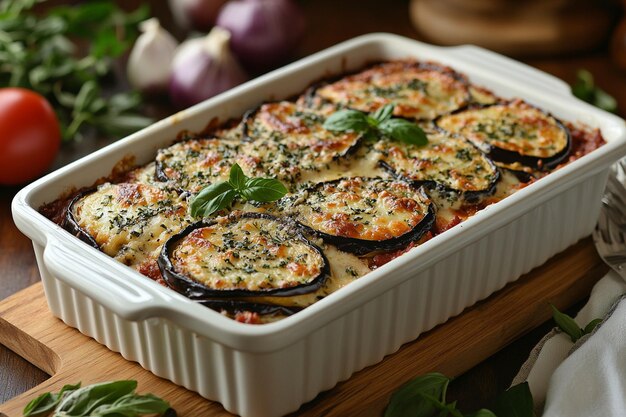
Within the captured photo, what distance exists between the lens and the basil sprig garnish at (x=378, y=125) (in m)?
3.71

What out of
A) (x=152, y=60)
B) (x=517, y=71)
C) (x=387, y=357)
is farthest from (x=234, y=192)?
(x=152, y=60)

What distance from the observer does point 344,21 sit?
19.5 feet

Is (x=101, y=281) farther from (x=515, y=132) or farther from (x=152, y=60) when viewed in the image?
(x=152, y=60)

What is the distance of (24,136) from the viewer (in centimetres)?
425

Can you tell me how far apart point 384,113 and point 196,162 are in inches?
30.8

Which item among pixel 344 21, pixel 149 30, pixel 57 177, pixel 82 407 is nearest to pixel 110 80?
pixel 149 30

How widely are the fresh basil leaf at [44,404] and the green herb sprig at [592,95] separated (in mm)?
2957

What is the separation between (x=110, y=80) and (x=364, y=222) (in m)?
2.56

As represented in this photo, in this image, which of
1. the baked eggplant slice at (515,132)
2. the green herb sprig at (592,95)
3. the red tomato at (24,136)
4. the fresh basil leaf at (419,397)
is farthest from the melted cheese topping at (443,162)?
the red tomato at (24,136)

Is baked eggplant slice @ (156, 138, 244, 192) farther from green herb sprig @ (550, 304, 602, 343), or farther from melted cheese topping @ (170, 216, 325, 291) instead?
green herb sprig @ (550, 304, 602, 343)

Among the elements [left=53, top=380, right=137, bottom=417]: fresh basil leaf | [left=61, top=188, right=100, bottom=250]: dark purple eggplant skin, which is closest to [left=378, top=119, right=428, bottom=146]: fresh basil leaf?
[left=61, top=188, right=100, bottom=250]: dark purple eggplant skin

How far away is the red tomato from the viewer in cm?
424

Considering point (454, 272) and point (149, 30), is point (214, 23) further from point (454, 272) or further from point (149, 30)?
point (454, 272)

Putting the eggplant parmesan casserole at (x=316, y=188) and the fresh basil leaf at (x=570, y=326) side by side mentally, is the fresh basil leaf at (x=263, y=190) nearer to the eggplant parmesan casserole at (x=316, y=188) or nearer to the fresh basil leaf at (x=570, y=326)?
the eggplant parmesan casserole at (x=316, y=188)
